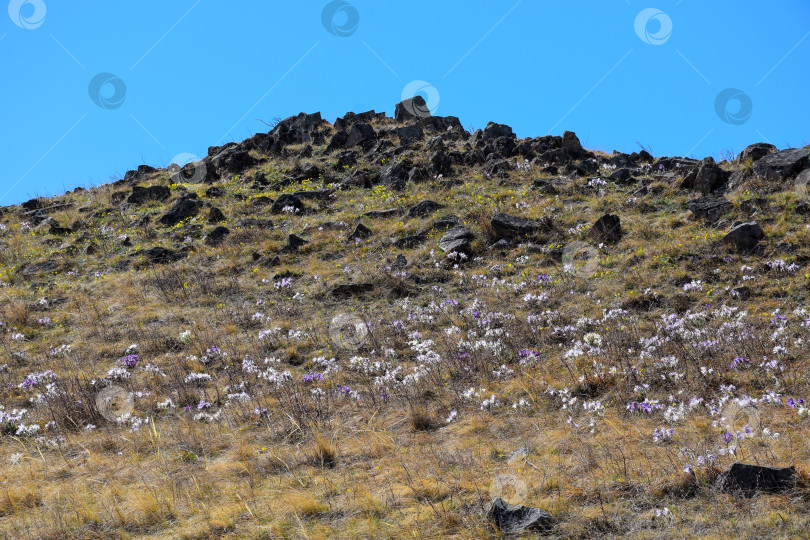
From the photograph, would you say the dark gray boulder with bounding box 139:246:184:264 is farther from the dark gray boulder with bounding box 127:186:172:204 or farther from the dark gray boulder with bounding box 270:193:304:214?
the dark gray boulder with bounding box 127:186:172:204

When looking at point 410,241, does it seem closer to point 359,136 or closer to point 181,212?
point 181,212

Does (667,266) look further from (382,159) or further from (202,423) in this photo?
(382,159)

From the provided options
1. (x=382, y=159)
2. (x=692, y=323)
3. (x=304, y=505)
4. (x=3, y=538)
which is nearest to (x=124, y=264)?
(x=382, y=159)

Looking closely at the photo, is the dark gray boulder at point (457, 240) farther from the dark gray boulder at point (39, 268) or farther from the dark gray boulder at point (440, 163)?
the dark gray boulder at point (39, 268)

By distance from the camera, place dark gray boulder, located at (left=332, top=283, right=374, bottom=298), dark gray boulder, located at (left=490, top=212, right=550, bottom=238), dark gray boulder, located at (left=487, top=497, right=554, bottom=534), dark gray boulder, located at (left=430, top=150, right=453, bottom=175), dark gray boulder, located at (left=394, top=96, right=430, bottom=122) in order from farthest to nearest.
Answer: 1. dark gray boulder, located at (left=394, top=96, right=430, bottom=122)
2. dark gray boulder, located at (left=430, top=150, right=453, bottom=175)
3. dark gray boulder, located at (left=490, top=212, right=550, bottom=238)
4. dark gray boulder, located at (left=332, top=283, right=374, bottom=298)
5. dark gray boulder, located at (left=487, top=497, right=554, bottom=534)

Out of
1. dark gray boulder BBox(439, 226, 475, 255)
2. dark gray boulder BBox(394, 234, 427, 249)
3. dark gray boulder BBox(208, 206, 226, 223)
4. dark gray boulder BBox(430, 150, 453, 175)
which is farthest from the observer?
dark gray boulder BBox(430, 150, 453, 175)

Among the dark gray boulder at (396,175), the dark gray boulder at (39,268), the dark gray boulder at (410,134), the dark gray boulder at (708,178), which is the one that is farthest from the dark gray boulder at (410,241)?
the dark gray boulder at (410,134)

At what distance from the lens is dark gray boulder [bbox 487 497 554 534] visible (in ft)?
15.4

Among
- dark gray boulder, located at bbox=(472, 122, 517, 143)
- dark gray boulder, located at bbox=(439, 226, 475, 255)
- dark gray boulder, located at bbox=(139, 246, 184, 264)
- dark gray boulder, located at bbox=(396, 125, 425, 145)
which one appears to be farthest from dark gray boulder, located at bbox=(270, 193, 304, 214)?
dark gray boulder, located at bbox=(472, 122, 517, 143)

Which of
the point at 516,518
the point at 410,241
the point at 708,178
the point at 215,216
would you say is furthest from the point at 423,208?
the point at 516,518

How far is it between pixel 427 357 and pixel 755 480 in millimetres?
5301

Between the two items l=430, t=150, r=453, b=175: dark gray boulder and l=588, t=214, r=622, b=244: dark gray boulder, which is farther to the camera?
l=430, t=150, r=453, b=175: dark gray boulder

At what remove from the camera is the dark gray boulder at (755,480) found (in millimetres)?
4770

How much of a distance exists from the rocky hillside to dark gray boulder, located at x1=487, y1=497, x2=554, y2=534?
0.08 ft
